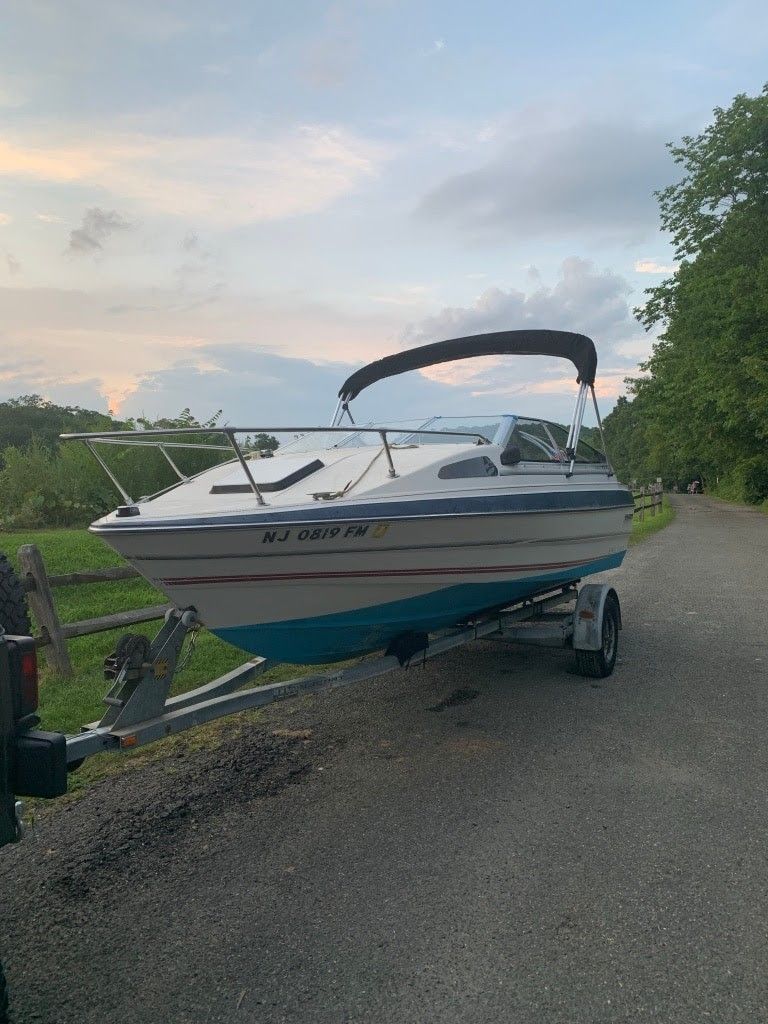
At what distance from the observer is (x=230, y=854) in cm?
344

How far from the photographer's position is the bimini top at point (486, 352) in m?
6.57

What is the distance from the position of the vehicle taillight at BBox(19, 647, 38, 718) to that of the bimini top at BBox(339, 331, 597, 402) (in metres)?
5.16

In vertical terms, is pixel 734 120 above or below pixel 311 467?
above

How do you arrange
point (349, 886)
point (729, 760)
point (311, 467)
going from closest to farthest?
point (349, 886) → point (729, 760) → point (311, 467)

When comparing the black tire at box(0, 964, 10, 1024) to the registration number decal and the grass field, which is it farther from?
the registration number decal

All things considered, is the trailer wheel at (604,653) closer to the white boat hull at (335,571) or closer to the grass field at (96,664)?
the white boat hull at (335,571)

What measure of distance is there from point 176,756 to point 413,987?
96.0 inches

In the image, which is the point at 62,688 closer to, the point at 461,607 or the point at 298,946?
the point at 461,607

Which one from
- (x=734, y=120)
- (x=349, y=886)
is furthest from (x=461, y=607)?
(x=734, y=120)

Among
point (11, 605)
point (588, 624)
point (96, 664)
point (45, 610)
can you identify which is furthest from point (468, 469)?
point (96, 664)

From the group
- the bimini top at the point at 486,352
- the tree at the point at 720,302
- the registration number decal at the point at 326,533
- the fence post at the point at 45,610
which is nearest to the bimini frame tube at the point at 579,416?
the bimini top at the point at 486,352

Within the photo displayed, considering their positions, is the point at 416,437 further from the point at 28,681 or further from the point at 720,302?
the point at 720,302

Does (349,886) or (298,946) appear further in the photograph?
(349,886)

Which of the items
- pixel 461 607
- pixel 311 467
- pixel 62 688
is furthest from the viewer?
pixel 62 688
